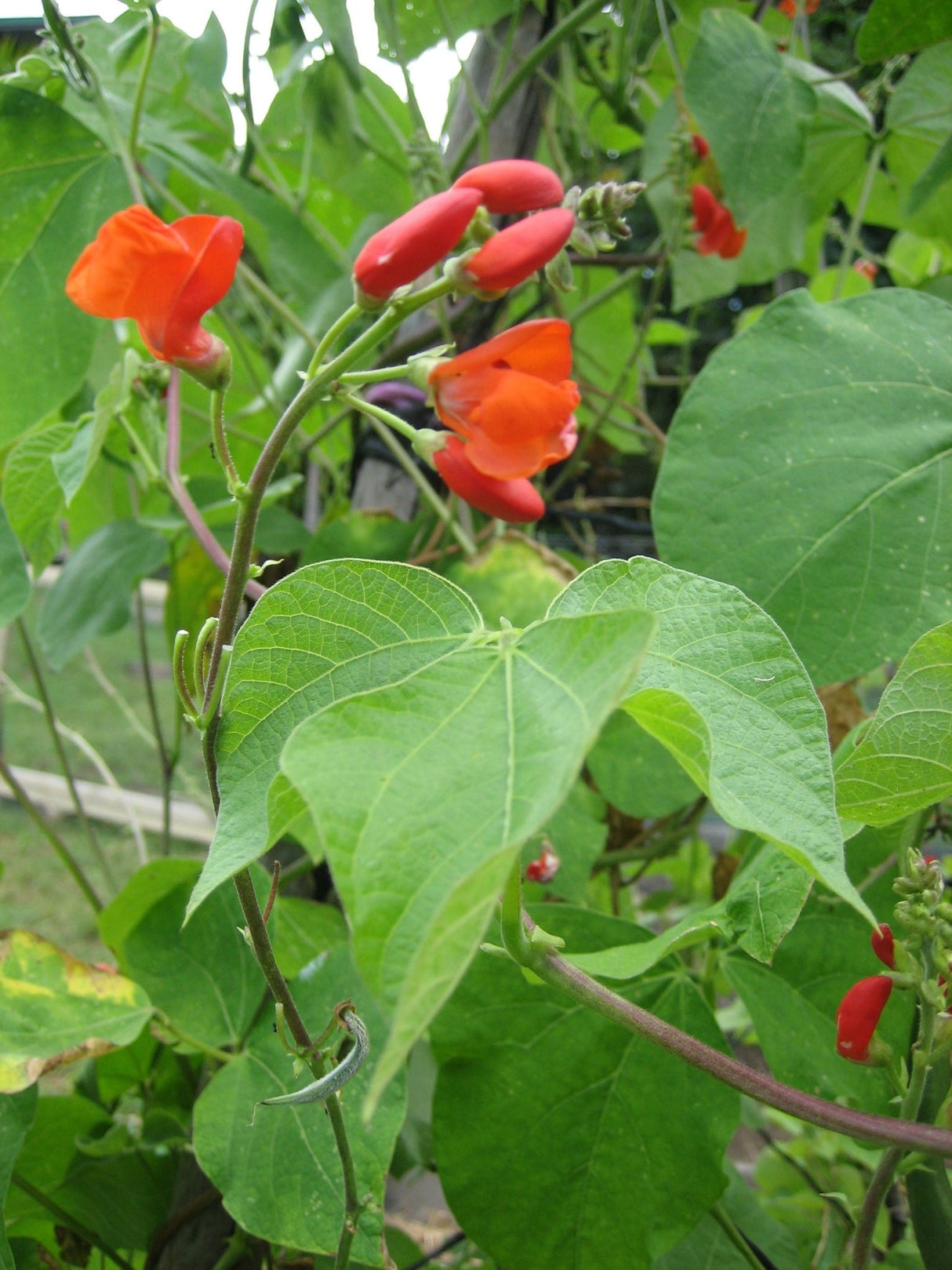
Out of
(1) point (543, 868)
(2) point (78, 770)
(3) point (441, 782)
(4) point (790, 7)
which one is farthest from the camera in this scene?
(2) point (78, 770)

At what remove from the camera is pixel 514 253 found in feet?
1.03

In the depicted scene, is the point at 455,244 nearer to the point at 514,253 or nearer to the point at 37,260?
the point at 514,253

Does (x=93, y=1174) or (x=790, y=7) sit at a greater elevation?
(x=790, y=7)

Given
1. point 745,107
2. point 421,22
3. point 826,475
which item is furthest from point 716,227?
point 826,475

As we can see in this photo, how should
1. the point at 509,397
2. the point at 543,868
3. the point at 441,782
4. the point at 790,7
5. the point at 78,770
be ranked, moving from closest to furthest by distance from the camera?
1. the point at 441,782
2. the point at 509,397
3. the point at 543,868
4. the point at 790,7
5. the point at 78,770

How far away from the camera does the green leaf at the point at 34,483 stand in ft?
2.03

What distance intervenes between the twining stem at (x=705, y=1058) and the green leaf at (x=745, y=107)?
60cm

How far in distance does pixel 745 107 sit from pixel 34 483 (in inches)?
22.4

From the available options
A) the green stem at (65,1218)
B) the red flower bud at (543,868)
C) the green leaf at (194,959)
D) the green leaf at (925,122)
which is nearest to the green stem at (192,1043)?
the green leaf at (194,959)

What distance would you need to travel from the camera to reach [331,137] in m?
0.77

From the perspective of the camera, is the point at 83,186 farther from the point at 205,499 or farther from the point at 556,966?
the point at 556,966

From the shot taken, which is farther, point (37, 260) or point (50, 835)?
point (50, 835)

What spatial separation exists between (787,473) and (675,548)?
0.08 meters

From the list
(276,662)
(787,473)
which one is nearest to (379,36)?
(787,473)
